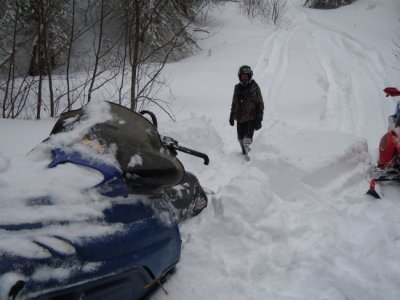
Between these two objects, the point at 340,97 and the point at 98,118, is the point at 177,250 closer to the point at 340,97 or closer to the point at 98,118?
the point at 98,118

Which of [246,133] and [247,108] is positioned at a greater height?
[247,108]

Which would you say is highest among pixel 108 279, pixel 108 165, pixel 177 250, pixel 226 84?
pixel 108 165

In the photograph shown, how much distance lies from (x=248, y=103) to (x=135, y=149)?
3.87 metres

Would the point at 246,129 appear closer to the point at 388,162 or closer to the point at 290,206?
the point at 388,162

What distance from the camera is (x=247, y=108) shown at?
18.9 ft

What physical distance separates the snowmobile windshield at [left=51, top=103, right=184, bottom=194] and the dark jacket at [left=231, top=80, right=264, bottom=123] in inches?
140

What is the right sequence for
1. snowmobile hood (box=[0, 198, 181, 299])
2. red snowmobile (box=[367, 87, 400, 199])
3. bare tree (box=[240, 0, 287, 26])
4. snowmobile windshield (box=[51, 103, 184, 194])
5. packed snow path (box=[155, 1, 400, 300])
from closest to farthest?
snowmobile hood (box=[0, 198, 181, 299]), snowmobile windshield (box=[51, 103, 184, 194]), packed snow path (box=[155, 1, 400, 300]), red snowmobile (box=[367, 87, 400, 199]), bare tree (box=[240, 0, 287, 26])

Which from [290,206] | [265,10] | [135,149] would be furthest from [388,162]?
[265,10]

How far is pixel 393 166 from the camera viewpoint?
167 inches

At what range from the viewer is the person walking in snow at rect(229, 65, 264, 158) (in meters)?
5.66

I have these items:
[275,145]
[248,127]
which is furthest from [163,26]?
[275,145]

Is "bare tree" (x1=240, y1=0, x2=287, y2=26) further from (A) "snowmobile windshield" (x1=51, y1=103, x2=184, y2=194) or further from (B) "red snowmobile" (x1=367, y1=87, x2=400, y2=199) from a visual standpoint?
(A) "snowmobile windshield" (x1=51, y1=103, x2=184, y2=194)

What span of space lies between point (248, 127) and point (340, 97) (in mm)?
4488

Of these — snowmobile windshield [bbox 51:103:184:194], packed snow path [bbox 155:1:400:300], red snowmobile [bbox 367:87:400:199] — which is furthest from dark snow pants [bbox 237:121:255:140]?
snowmobile windshield [bbox 51:103:184:194]
